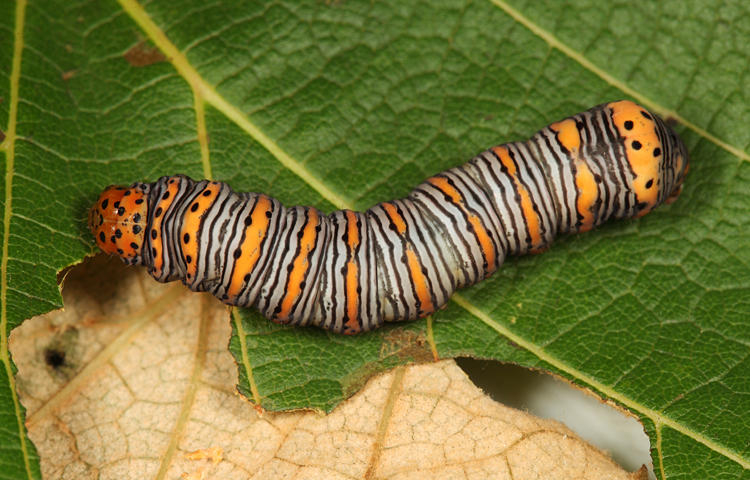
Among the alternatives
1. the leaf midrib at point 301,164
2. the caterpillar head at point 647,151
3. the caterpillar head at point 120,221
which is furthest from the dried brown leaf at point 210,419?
the caterpillar head at point 647,151

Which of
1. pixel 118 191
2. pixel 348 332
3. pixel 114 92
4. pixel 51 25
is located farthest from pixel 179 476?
pixel 51 25

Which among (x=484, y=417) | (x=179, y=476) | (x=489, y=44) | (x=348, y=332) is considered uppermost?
(x=489, y=44)

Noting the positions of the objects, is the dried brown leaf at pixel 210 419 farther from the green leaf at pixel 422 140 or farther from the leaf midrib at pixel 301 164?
the leaf midrib at pixel 301 164

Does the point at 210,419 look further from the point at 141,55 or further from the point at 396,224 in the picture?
the point at 141,55

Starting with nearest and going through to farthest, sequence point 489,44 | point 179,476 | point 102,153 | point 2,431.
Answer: point 2,431
point 179,476
point 102,153
point 489,44

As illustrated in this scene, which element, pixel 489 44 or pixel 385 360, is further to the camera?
pixel 489 44

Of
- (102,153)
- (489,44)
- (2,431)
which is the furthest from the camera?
(489,44)

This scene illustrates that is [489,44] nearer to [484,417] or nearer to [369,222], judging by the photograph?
[369,222]
